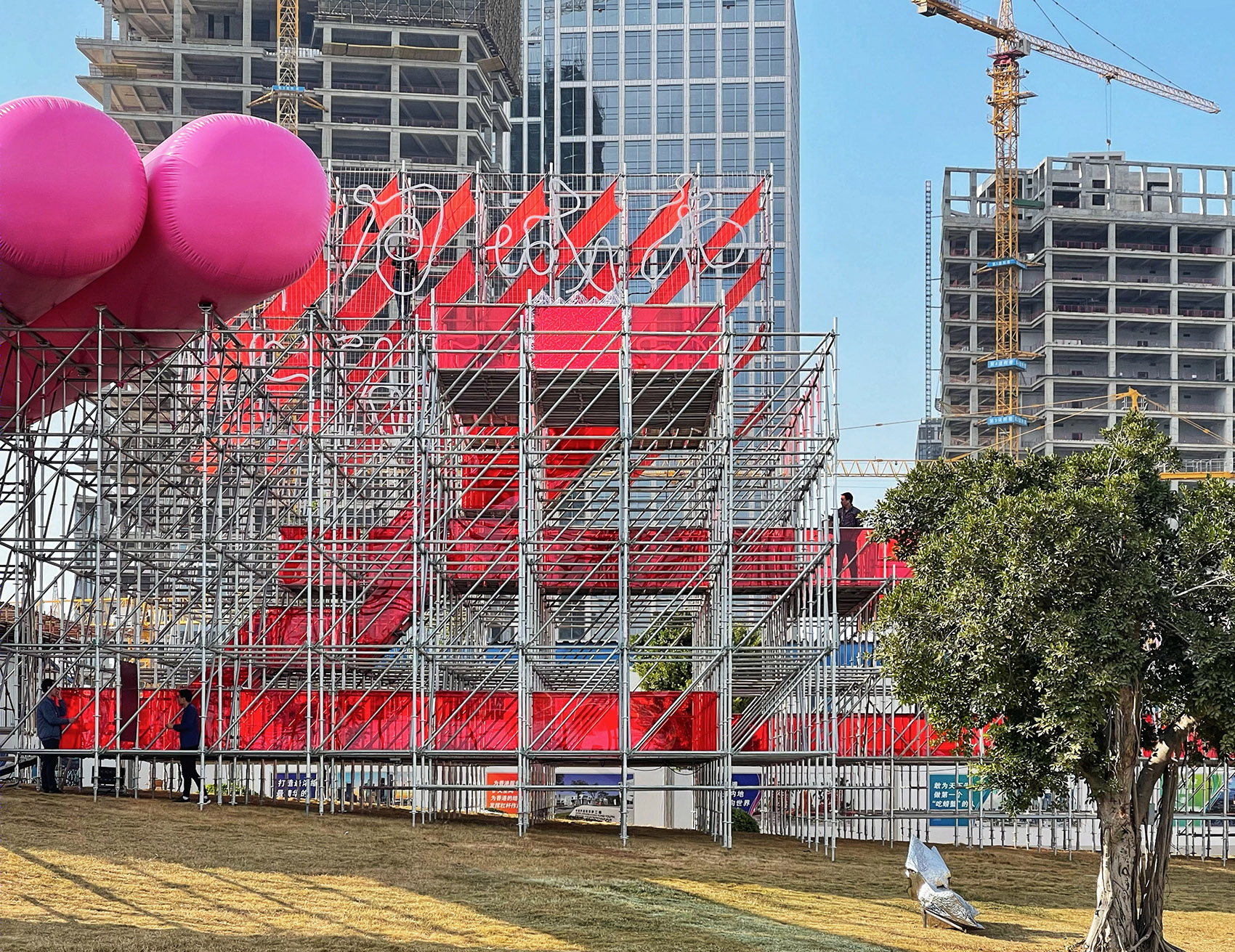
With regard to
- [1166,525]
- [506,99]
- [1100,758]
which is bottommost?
[1100,758]

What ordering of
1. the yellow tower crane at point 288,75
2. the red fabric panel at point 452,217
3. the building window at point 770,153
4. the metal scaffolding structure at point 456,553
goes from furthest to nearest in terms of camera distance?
the building window at point 770,153
the yellow tower crane at point 288,75
the red fabric panel at point 452,217
the metal scaffolding structure at point 456,553

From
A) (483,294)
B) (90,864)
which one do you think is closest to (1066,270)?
(483,294)

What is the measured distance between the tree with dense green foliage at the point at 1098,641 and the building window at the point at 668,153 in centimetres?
10899

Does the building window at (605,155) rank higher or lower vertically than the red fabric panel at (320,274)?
higher

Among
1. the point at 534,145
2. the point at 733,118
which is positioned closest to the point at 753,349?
the point at 733,118

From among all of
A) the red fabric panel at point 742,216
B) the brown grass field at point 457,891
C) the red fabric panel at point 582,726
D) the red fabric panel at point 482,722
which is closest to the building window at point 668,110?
the red fabric panel at point 742,216

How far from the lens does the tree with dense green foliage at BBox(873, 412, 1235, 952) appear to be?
1656cm

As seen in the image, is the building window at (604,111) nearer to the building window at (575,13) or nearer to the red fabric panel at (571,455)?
the building window at (575,13)

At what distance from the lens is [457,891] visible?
732 inches

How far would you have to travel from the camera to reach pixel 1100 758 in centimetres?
1731

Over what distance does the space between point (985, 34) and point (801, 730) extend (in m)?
107

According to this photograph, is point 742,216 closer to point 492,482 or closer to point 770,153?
point 492,482

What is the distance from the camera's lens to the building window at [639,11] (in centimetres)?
12825

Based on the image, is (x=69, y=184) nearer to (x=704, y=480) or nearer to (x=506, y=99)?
(x=704, y=480)
